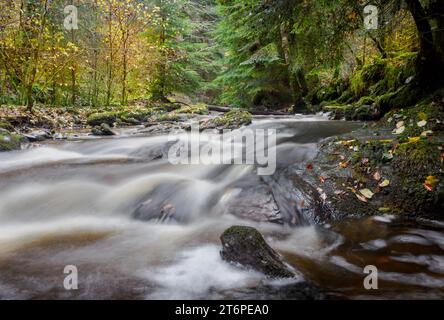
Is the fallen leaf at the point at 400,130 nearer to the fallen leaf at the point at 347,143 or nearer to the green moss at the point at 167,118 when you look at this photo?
the fallen leaf at the point at 347,143

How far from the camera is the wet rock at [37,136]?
24.4 feet

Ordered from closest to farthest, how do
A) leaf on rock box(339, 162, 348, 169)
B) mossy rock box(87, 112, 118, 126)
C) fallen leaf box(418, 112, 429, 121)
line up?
leaf on rock box(339, 162, 348, 169) < fallen leaf box(418, 112, 429, 121) < mossy rock box(87, 112, 118, 126)

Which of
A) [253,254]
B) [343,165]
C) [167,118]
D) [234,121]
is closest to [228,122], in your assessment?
[234,121]

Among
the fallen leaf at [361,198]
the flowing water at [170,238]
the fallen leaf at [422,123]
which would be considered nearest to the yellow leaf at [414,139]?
the fallen leaf at [422,123]

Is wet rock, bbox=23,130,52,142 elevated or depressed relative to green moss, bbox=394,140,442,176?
elevated

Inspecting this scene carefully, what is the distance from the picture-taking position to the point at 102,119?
35.1 feet

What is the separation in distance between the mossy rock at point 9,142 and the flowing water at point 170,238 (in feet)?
3.59

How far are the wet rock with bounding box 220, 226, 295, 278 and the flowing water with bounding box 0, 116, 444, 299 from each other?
69mm

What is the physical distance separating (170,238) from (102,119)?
8516mm

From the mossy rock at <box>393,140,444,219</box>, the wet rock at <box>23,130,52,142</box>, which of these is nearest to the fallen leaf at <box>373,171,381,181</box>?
the mossy rock at <box>393,140,444,219</box>

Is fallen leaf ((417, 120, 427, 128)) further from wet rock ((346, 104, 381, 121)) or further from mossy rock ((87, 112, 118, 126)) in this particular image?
mossy rock ((87, 112, 118, 126))

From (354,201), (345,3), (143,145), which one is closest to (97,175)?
(143,145)

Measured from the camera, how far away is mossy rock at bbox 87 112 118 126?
10.5 m

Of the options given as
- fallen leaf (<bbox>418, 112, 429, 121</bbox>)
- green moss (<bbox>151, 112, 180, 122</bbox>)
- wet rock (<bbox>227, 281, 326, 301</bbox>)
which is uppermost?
green moss (<bbox>151, 112, 180, 122</bbox>)
